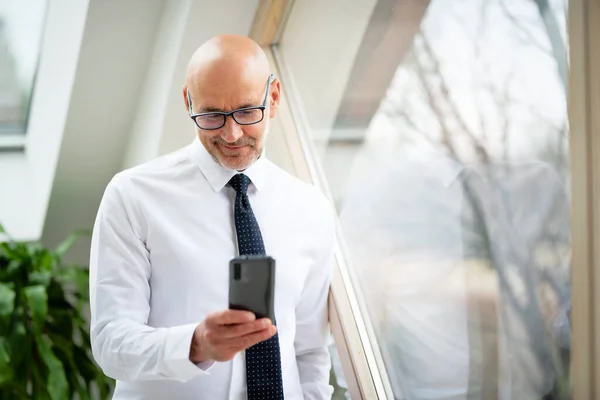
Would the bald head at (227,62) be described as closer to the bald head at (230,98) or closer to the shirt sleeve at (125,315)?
the bald head at (230,98)

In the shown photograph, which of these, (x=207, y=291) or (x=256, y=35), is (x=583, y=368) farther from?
(x=256, y=35)

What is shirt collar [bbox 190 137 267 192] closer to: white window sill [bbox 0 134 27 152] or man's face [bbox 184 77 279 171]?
man's face [bbox 184 77 279 171]

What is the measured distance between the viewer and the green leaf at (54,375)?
8.88 feet

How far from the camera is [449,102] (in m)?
1.91

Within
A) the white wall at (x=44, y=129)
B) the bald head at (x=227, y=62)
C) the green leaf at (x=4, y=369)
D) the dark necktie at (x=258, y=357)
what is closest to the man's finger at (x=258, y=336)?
the dark necktie at (x=258, y=357)

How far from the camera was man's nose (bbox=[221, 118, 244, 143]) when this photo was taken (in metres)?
1.78

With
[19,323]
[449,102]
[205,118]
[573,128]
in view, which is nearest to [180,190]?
[205,118]

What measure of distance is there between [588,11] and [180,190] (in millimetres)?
1045

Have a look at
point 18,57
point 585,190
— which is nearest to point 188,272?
point 585,190

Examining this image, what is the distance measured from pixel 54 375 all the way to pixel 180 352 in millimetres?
1342

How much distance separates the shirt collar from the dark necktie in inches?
3.9

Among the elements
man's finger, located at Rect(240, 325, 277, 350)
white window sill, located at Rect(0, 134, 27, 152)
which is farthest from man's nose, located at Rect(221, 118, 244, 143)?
white window sill, located at Rect(0, 134, 27, 152)

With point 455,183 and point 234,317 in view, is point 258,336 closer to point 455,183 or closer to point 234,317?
point 234,317

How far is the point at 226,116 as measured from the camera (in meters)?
1.79
